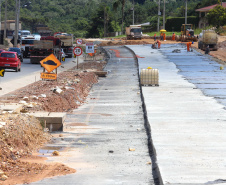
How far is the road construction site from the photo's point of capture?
1126 centimetres

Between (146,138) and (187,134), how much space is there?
1309mm

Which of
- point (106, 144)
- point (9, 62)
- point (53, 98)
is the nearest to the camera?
point (106, 144)

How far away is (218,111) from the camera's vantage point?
2059cm

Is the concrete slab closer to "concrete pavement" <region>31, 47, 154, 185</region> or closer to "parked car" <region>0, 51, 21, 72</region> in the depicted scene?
"concrete pavement" <region>31, 47, 154, 185</region>

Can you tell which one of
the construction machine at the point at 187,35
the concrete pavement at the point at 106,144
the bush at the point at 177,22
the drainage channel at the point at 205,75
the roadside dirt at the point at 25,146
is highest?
the bush at the point at 177,22

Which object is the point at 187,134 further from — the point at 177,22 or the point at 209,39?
the point at 177,22

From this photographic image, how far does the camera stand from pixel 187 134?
50.9 feet

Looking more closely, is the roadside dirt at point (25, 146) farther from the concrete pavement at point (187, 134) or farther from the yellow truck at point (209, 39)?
the yellow truck at point (209, 39)

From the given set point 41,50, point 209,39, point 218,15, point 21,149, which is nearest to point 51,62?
point 21,149

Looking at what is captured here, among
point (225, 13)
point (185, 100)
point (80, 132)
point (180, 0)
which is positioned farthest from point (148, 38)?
point (80, 132)

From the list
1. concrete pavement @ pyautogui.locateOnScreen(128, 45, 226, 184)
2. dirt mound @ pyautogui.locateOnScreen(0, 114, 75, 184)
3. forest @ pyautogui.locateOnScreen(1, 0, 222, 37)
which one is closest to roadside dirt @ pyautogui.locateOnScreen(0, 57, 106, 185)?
dirt mound @ pyautogui.locateOnScreen(0, 114, 75, 184)

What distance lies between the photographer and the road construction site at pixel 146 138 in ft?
36.9

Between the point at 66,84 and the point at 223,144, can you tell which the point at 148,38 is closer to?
the point at 66,84

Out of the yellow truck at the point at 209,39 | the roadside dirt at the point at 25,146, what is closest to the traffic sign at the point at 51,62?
the roadside dirt at the point at 25,146
